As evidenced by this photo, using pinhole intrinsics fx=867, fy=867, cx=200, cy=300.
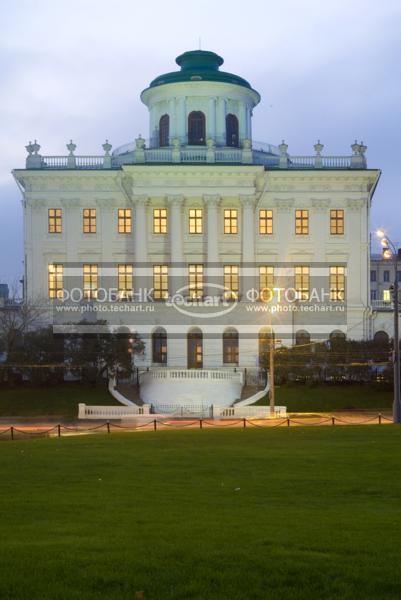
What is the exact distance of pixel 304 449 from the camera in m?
23.8

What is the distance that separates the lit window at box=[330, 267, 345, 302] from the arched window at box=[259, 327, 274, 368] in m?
6.57

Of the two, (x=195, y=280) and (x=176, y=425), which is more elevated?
(x=195, y=280)

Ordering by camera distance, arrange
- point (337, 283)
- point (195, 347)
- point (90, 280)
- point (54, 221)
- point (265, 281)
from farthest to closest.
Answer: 1. point (54, 221)
2. point (337, 283)
3. point (90, 280)
4. point (265, 281)
5. point (195, 347)

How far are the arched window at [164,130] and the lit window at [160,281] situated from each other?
11856mm

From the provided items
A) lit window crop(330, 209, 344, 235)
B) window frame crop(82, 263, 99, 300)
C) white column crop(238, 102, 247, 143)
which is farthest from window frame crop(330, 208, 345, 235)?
window frame crop(82, 263, 99, 300)

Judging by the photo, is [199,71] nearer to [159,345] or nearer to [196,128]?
[196,128]

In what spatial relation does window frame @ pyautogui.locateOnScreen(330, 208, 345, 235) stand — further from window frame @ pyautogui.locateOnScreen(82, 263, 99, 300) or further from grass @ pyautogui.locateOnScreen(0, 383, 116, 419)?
grass @ pyautogui.locateOnScreen(0, 383, 116, 419)

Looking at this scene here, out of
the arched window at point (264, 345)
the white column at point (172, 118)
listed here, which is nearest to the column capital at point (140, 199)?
the white column at point (172, 118)

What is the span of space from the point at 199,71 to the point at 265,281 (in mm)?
19115

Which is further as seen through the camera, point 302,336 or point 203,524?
point 302,336

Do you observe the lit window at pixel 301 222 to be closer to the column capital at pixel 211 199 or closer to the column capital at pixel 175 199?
the column capital at pixel 211 199

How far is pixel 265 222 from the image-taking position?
69500 mm

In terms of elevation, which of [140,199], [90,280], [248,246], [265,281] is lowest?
[265,281]

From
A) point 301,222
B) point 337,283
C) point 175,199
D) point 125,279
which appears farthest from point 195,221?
point 337,283
